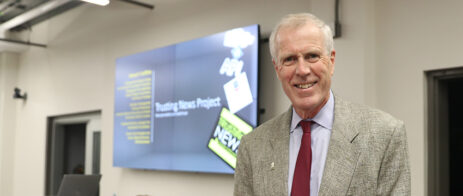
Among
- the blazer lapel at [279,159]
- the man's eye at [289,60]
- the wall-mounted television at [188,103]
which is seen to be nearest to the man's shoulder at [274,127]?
the blazer lapel at [279,159]

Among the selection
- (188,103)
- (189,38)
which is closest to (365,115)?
(188,103)

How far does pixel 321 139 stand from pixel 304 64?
212 mm

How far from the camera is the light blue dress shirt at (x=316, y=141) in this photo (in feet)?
3.97

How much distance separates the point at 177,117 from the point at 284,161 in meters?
3.28

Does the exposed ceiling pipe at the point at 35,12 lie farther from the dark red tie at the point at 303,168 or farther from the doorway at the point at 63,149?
the dark red tie at the point at 303,168

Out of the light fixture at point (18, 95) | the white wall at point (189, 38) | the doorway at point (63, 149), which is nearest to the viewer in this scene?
the white wall at point (189, 38)

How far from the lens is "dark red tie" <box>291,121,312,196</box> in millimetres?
1203

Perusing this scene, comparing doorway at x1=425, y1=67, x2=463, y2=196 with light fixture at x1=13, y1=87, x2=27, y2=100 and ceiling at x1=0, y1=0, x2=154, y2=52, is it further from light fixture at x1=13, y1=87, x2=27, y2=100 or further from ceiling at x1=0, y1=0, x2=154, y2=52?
light fixture at x1=13, y1=87, x2=27, y2=100

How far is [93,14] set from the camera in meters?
6.04

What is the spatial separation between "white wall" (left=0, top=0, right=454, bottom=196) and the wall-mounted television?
A: 17cm

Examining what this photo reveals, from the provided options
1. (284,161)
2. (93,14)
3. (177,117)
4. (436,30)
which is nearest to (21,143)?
(93,14)

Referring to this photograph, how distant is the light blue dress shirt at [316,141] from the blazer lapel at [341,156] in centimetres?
3

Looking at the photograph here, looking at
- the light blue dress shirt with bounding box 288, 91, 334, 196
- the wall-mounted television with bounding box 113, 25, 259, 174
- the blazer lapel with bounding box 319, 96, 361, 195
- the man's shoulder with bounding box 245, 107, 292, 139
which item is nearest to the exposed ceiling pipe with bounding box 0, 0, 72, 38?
the wall-mounted television with bounding box 113, 25, 259, 174

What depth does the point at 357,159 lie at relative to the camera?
118 cm
